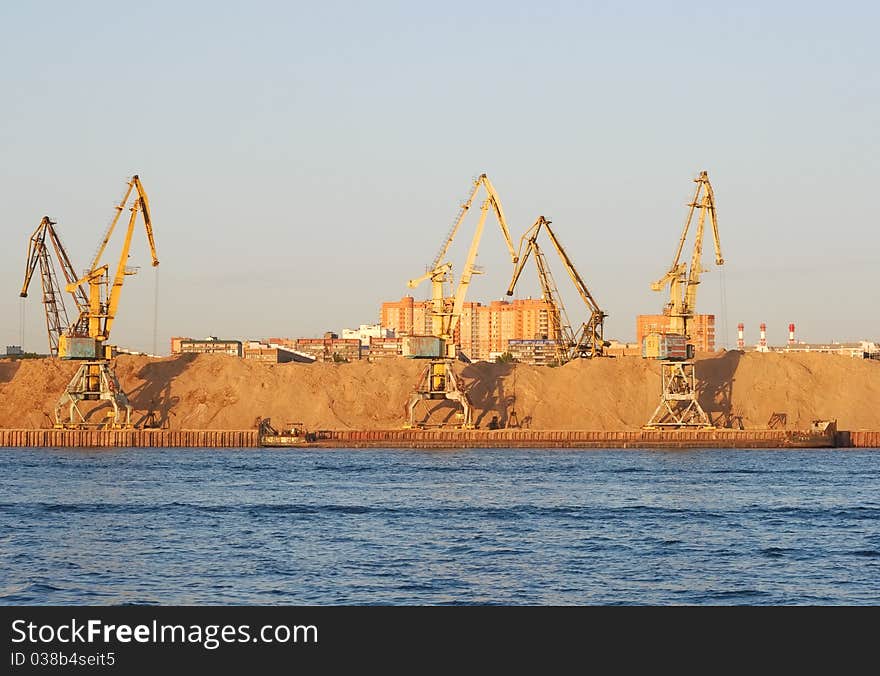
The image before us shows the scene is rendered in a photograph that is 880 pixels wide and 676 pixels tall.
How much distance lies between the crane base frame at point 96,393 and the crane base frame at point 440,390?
87.1 feet

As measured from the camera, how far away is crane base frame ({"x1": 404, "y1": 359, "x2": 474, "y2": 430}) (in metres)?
124

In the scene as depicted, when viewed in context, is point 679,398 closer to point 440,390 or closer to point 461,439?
point 461,439

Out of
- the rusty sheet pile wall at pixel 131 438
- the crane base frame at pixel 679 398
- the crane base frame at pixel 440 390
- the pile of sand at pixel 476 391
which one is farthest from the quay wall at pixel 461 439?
the pile of sand at pixel 476 391

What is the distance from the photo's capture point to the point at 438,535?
4747 cm

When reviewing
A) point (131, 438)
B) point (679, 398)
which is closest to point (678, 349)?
point (679, 398)

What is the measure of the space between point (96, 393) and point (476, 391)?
3819cm

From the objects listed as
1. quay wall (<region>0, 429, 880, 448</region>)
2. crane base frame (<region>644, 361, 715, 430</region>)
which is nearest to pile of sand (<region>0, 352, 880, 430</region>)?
crane base frame (<region>644, 361, 715, 430</region>)

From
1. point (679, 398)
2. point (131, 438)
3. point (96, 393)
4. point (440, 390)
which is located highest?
point (440, 390)

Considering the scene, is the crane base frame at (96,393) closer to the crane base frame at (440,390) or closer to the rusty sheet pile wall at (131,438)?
the rusty sheet pile wall at (131,438)

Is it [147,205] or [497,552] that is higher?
[147,205]
